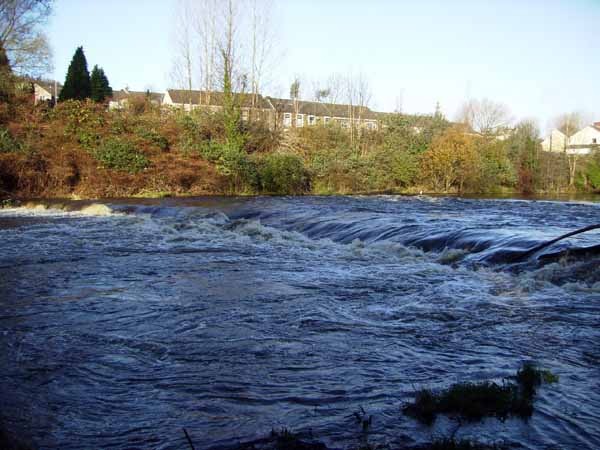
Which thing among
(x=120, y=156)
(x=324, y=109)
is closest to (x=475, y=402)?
(x=120, y=156)

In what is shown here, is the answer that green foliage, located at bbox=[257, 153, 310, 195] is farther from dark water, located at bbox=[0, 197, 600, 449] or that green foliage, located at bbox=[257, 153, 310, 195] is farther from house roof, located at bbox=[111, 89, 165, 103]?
dark water, located at bbox=[0, 197, 600, 449]

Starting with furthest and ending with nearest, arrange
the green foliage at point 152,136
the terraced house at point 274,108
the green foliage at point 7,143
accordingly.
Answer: the terraced house at point 274,108, the green foliage at point 152,136, the green foliage at point 7,143

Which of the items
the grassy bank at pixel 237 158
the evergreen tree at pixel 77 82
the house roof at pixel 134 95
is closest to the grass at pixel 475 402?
the grassy bank at pixel 237 158

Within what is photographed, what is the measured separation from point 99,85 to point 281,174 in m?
24.1

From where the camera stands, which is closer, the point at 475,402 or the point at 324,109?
the point at 475,402

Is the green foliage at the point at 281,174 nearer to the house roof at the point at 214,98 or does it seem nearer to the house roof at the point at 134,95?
the house roof at the point at 214,98

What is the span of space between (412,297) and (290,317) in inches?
66.8

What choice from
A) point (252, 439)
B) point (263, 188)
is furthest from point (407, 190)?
point (252, 439)

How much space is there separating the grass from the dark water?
0.29 feet

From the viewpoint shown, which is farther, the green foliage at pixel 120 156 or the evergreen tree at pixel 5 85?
the evergreen tree at pixel 5 85

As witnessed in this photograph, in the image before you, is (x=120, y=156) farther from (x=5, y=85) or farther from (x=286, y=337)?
(x=286, y=337)

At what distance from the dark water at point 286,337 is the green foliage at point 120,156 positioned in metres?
16.4

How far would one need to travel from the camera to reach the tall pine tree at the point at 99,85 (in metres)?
43.1

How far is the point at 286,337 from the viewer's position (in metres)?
5.04
